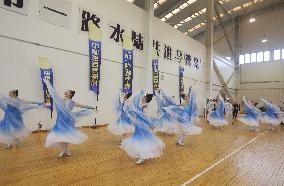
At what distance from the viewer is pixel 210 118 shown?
1162 cm

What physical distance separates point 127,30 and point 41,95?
5539mm

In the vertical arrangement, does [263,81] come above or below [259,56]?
below

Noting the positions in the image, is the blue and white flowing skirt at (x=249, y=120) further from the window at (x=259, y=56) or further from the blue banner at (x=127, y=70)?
the window at (x=259, y=56)

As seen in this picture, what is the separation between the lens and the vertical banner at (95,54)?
10695 millimetres

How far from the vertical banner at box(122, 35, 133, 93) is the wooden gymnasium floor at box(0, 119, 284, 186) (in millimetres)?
5784

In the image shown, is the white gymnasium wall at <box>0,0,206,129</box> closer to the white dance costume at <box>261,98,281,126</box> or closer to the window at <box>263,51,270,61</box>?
the white dance costume at <box>261,98,281,126</box>

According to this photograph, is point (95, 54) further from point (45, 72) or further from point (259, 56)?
point (259, 56)

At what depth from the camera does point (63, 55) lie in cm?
980

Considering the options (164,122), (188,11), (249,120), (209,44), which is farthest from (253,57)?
(164,122)

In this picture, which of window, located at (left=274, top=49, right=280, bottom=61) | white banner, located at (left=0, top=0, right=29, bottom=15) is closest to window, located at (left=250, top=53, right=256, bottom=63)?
→ window, located at (left=274, top=49, right=280, bottom=61)

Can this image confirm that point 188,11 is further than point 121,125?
Yes

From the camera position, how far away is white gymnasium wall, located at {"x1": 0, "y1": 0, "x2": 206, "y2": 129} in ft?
26.7

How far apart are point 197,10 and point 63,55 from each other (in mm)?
14288

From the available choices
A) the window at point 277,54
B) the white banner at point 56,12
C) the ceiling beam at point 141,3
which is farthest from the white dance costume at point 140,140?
the window at point 277,54
